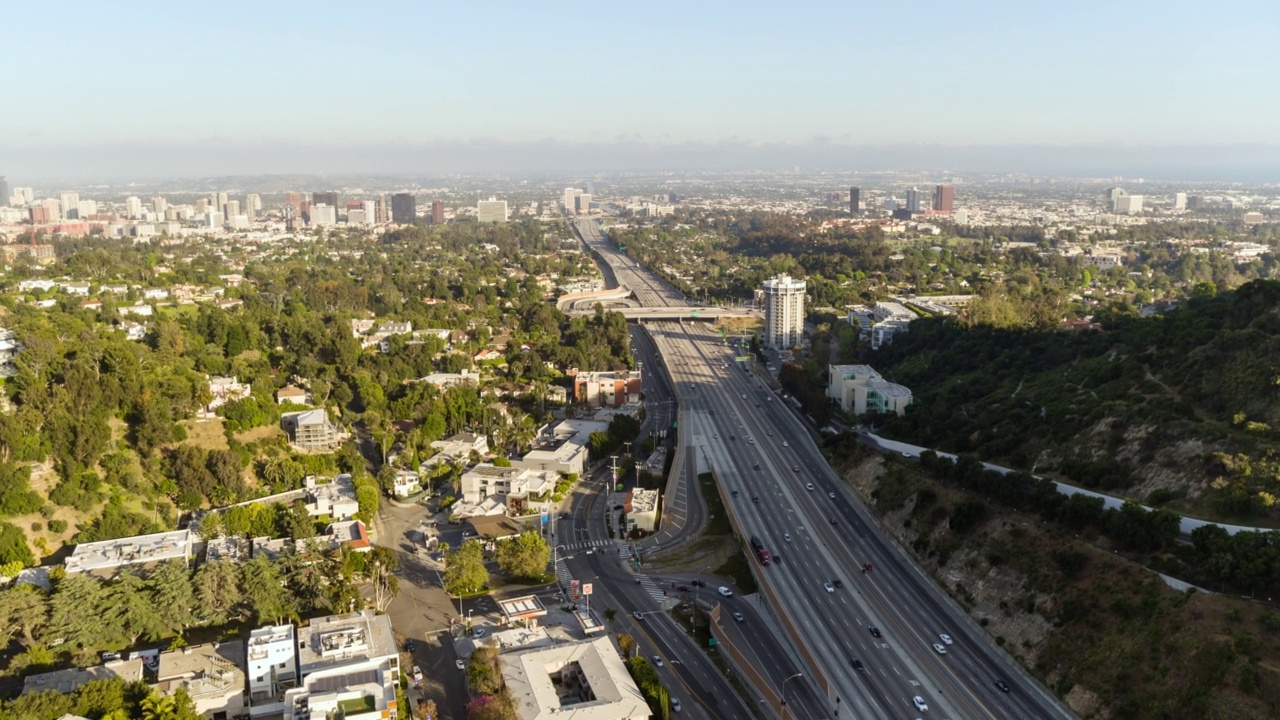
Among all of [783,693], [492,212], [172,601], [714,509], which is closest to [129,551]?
[172,601]

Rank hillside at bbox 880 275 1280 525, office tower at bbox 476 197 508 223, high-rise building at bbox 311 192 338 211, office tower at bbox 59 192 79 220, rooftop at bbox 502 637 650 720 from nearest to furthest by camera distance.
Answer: rooftop at bbox 502 637 650 720 < hillside at bbox 880 275 1280 525 < office tower at bbox 59 192 79 220 < office tower at bbox 476 197 508 223 < high-rise building at bbox 311 192 338 211

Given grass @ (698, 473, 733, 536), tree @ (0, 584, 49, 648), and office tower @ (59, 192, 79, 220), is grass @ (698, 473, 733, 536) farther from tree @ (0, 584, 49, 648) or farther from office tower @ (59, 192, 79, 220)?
office tower @ (59, 192, 79, 220)

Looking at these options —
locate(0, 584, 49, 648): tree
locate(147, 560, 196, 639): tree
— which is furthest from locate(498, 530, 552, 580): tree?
locate(0, 584, 49, 648): tree

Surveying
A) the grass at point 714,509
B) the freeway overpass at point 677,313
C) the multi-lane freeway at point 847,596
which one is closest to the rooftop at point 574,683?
the multi-lane freeway at point 847,596

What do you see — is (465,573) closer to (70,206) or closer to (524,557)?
(524,557)

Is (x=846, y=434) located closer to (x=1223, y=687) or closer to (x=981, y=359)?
(x=981, y=359)

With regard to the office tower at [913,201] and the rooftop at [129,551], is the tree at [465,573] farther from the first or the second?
the office tower at [913,201]
